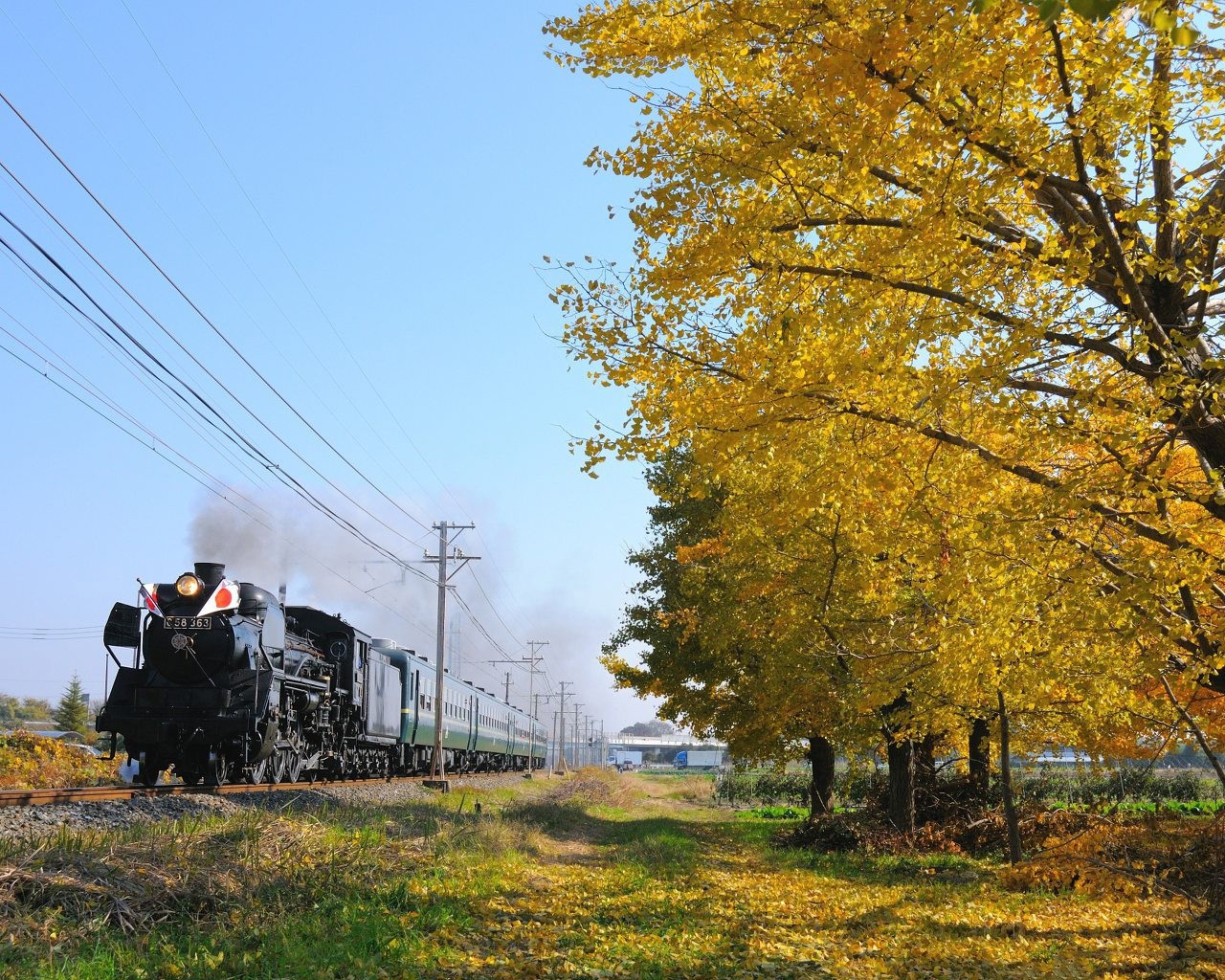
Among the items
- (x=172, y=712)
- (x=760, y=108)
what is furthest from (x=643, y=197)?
(x=172, y=712)

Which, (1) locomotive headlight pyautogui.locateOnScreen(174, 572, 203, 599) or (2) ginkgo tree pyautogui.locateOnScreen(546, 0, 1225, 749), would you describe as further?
(1) locomotive headlight pyautogui.locateOnScreen(174, 572, 203, 599)

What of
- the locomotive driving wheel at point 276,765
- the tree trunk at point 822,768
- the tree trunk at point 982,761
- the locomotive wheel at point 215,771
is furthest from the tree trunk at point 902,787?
the locomotive wheel at point 215,771

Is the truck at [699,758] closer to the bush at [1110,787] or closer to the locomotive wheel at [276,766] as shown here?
the bush at [1110,787]

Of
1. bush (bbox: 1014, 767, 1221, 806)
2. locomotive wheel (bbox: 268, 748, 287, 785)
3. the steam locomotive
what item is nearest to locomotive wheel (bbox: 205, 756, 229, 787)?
the steam locomotive

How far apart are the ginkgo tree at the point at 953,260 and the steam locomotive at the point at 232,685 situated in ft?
35.5

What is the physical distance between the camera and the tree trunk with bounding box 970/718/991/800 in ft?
72.0

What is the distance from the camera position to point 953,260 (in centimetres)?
710

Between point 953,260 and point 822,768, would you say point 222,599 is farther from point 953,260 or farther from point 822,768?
point 822,768

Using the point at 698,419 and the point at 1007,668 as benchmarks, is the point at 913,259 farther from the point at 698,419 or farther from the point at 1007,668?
the point at 1007,668

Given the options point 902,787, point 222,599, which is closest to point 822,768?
point 902,787

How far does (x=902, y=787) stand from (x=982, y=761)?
8.00 feet

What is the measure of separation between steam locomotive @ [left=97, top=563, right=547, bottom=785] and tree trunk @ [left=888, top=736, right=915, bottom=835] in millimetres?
11868

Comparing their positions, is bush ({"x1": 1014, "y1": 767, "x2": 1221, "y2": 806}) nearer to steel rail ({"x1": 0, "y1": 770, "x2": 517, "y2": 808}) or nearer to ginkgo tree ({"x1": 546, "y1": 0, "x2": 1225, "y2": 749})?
ginkgo tree ({"x1": 546, "y1": 0, "x2": 1225, "y2": 749})

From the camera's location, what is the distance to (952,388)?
6.92m
